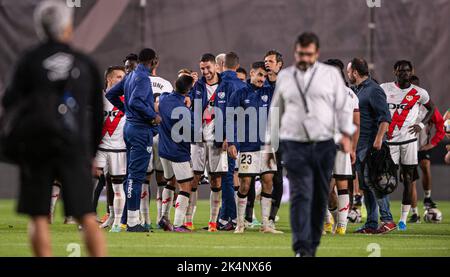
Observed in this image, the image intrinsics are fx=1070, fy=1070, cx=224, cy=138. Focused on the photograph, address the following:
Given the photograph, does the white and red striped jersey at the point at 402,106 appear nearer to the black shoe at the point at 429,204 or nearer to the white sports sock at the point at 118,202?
the black shoe at the point at 429,204

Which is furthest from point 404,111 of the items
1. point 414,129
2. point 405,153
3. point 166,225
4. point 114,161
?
point 114,161

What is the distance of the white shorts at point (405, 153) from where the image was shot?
51.6 ft

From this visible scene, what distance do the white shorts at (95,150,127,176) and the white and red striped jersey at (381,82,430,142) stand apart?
13.3 feet

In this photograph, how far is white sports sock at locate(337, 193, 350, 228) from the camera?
531 inches

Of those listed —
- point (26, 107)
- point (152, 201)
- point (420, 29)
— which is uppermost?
point (420, 29)

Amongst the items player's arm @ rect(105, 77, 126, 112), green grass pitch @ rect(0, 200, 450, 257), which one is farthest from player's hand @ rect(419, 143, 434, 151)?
player's arm @ rect(105, 77, 126, 112)

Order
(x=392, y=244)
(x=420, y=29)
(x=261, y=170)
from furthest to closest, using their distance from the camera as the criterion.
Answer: (x=420, y=29), (x=261, y=170), (x=392, y=244)

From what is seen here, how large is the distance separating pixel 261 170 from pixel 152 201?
8.77 m

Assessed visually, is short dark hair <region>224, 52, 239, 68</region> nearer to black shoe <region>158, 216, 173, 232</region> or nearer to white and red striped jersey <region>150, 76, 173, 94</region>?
white and red striped jersey <region>150, 76, 173, 94</region>

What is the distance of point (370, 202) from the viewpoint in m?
14.4

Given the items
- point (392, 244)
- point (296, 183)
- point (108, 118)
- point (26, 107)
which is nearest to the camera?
point (26, 107)

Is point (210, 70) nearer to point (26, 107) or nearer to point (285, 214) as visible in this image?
point (285, 214)
